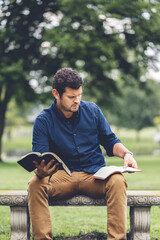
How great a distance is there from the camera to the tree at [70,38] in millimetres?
13508

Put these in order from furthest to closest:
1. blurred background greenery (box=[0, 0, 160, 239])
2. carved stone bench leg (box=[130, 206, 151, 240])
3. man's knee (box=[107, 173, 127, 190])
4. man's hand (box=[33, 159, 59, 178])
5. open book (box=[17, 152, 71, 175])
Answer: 1. blurred background greenery (box=[0, 0, 160, 239])
2. carved stone bench leg (box=[130, 206, 151, 240])
3. man's knee (box=[107, 173, 127, 190])
4. man's hand (box=[33, 159, 59, 178])
5. open book (box=[17, 152, 71, 175])

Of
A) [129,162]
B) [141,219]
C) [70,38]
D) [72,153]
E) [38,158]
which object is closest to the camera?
[38,158]

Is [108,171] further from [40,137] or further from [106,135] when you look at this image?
[40,137]

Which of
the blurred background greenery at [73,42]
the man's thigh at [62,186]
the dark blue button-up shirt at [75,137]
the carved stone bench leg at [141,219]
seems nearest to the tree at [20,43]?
the blurred background greenery at [73,42]

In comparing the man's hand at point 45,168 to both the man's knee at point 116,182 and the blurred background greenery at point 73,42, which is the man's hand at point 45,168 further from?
the blurred background greenery at point 73,42

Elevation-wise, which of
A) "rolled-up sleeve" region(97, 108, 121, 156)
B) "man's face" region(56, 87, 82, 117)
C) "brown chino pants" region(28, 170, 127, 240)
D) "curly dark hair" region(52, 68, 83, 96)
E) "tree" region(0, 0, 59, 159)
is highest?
"curly dark hair" region(52, 68, 83, 96)

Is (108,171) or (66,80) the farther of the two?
(66,80)

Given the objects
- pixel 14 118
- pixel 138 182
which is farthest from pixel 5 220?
pixel 14 118

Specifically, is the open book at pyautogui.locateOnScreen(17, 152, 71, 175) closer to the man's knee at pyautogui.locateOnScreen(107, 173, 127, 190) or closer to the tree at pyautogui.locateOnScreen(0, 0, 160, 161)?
the man's knee at pyautogui.locateOnScreen(107, 173, 127, 190)

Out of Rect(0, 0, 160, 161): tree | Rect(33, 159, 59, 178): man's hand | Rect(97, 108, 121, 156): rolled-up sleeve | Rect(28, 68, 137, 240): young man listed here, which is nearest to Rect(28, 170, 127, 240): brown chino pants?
Rect(28, 68, 137, 240): young man

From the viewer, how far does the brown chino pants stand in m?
3.23

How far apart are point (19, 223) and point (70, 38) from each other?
1071 centimetres

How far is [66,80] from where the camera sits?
3.55 m

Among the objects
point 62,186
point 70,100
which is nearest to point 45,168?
point 62,186
